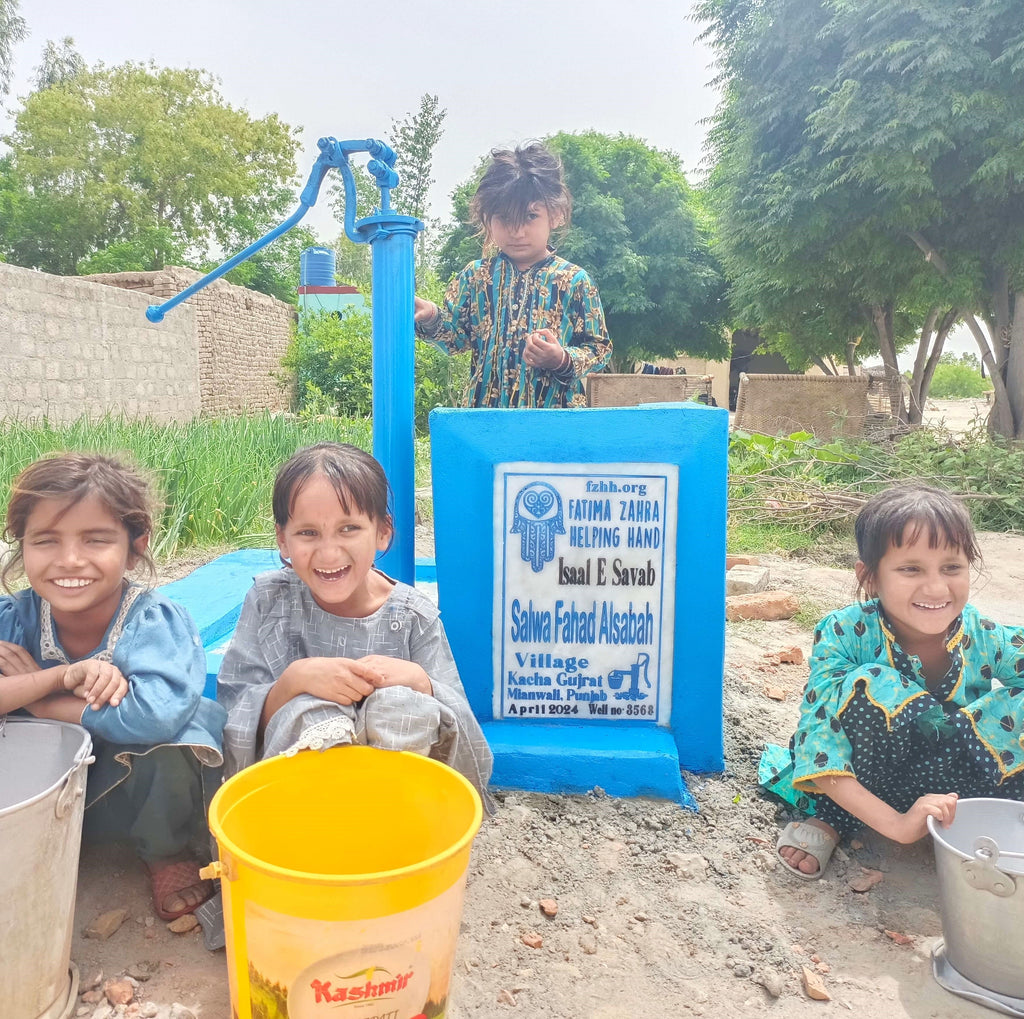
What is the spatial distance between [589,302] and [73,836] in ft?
6.55

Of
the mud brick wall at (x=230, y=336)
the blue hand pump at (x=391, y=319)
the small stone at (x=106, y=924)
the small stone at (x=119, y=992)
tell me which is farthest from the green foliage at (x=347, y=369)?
the small stone at (x=119, y=992)

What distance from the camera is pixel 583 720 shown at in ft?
6.97

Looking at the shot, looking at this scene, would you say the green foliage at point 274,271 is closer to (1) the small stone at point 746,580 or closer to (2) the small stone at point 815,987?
(1) the small stone at point 746,580

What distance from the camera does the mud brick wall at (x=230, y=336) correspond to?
1181cm

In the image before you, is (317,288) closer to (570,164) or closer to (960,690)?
(570,164)

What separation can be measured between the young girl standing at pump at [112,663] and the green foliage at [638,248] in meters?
20.0

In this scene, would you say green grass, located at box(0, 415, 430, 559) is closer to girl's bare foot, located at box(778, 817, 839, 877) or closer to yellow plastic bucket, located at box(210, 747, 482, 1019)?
yellow plastic bucket, located at box(210, 747, 482, 1019)

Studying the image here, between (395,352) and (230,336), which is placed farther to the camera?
(230,336)

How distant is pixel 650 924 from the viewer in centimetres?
156

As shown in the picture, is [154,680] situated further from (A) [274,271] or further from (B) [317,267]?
(A) [274,271]

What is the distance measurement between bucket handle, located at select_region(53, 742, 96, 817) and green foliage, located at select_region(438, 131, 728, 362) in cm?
2039

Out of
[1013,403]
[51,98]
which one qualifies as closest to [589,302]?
[1013,403]

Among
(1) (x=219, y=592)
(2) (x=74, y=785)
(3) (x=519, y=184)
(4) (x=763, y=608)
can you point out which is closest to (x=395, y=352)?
(3) (x=519, y=184)

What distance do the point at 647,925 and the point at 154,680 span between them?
1.03 meters
